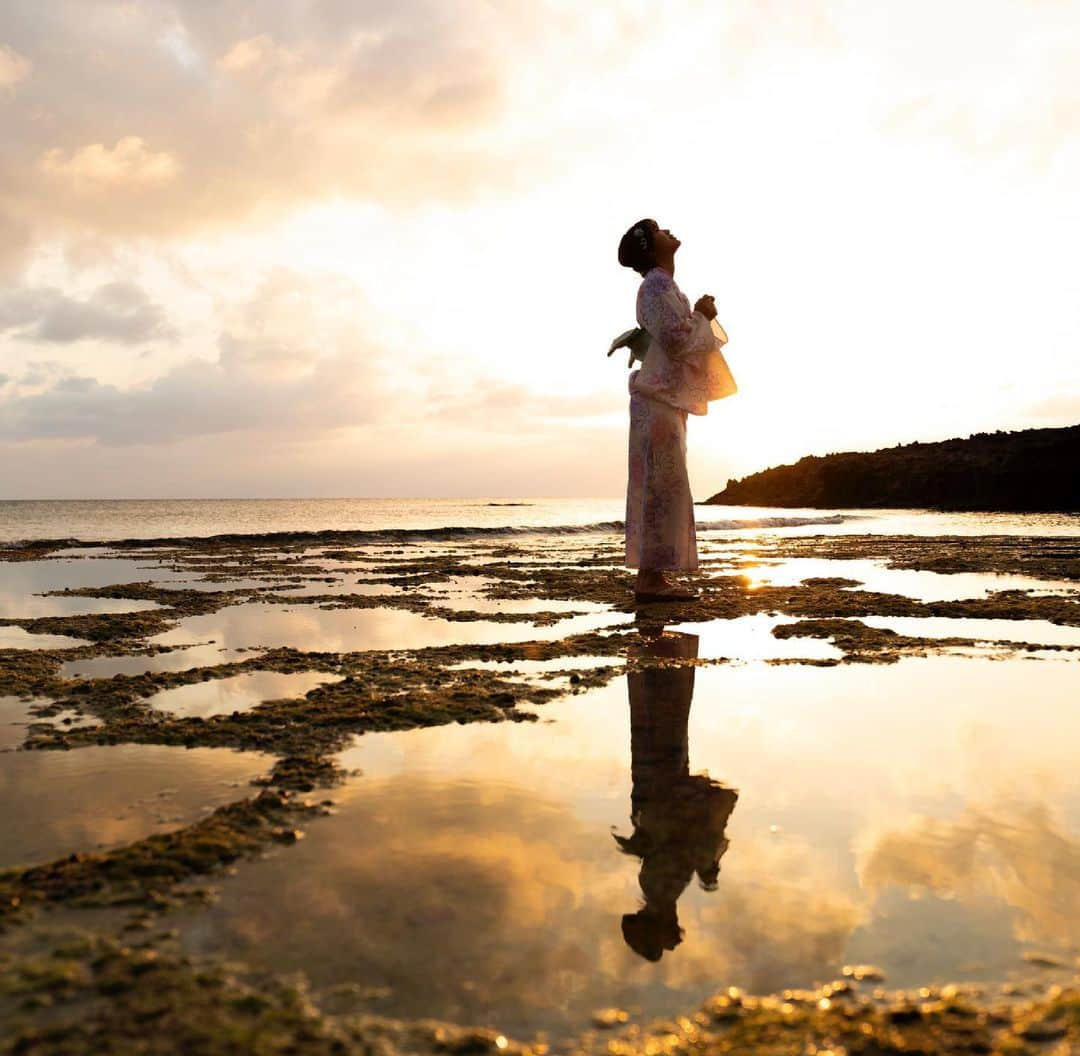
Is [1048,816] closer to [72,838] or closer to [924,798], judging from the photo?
[924,798]

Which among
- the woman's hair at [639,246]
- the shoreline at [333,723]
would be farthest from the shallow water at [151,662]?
the woman's hair at [639,246]

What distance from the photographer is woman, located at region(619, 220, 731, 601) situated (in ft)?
25.6

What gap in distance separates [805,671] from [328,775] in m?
2.51

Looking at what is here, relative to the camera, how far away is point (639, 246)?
797cm

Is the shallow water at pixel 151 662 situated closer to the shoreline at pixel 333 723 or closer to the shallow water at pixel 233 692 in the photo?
the shoreline at pixel 333 723

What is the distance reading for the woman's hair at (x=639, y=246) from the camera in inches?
313

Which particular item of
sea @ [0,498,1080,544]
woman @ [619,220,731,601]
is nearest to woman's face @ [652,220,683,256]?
woman @ [619,220,731,601]

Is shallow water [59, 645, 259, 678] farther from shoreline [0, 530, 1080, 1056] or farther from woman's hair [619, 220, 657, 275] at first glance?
woman's hair [619, 220, 657, 275]

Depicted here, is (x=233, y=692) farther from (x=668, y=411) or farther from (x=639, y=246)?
(x=639, y=246)

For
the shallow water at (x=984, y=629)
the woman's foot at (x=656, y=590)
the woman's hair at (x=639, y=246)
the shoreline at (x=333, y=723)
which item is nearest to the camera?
the shoreline at (x=333, y=723)

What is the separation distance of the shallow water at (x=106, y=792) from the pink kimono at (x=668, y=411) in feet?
17.9

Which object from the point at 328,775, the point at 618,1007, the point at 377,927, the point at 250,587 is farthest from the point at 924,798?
the point at 250,587

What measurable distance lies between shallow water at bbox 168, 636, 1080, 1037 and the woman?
465cm

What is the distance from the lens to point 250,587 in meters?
9.39
